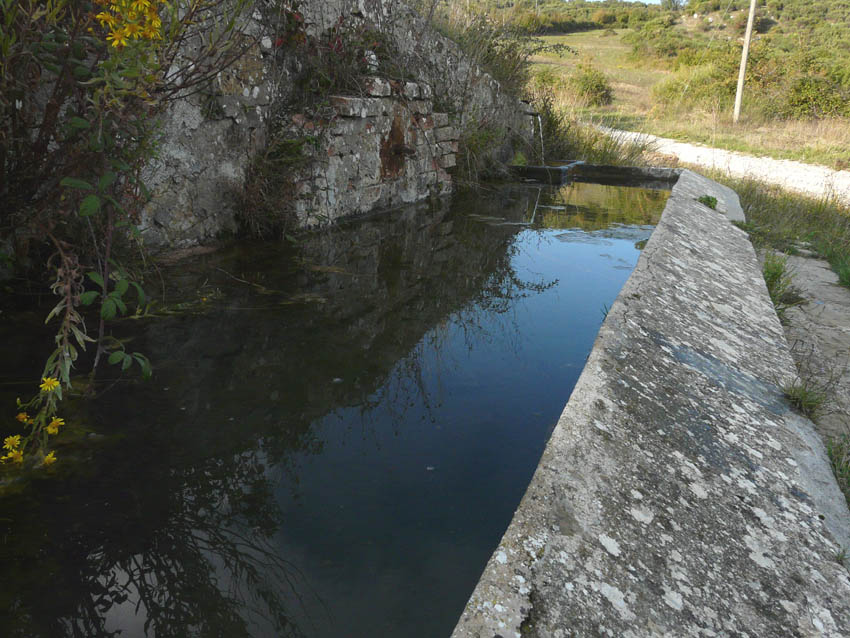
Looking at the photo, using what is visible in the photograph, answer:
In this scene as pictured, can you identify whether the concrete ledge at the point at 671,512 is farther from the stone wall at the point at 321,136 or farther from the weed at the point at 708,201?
the weed at the point at 708,201

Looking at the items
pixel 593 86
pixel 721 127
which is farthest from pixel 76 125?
pixel 593 86

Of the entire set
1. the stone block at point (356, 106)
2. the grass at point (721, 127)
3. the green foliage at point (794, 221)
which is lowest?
the grass at point (721, 127)

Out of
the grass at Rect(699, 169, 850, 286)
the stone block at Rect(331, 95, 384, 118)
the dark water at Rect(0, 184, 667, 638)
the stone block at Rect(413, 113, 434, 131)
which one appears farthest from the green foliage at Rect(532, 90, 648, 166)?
the dark water at Rect(0, 184, 667, 638)

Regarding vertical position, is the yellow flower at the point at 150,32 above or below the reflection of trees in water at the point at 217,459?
above

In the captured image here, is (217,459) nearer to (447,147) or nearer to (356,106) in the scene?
(356,106)

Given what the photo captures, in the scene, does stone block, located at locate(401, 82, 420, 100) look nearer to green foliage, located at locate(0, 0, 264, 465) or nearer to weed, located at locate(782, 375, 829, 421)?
green foliage, located at locate(0, 0, 264, 465)

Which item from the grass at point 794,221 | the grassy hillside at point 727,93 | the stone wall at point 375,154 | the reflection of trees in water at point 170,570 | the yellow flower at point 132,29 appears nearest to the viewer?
the reflection of trees in water at point 170,570

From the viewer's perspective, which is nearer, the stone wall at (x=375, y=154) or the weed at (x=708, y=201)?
the stone wall at (x=375, y=154)

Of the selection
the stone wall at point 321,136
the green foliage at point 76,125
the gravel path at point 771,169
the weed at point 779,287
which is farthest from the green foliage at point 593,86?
the green foliage at point 76,125

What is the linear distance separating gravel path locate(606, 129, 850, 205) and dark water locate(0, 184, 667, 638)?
7501mm

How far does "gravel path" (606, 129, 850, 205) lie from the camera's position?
358 inches

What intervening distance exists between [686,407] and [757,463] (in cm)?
22

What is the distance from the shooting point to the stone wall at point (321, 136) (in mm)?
3506

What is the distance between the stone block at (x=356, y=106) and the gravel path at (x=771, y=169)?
615 cm
